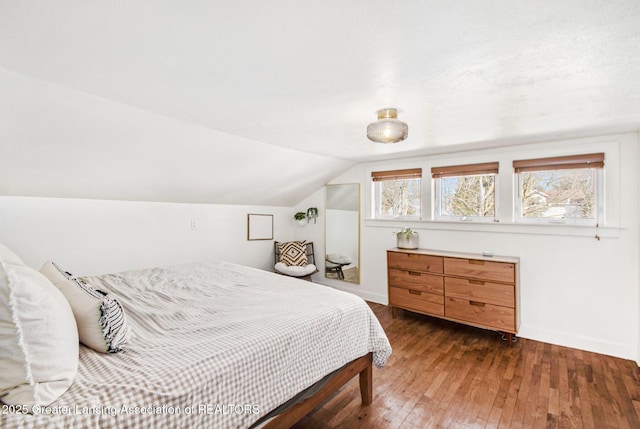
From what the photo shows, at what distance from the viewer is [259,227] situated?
4.84 m

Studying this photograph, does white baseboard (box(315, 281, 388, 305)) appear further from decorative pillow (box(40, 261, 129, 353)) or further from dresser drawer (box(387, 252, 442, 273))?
decorative pillow (box(40, 261, 129, 353))

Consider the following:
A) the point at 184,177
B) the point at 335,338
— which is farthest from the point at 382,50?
the point at 184,177

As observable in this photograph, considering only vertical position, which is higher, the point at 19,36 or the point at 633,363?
the point at 19,36

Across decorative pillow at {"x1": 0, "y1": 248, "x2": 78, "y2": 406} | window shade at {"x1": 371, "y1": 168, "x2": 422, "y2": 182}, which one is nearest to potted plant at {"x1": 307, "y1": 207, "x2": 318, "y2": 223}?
window shade at {"x1": 371, "y1": 168, "x2": 422, "y2": 182}

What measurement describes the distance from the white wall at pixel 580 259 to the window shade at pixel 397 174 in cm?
50

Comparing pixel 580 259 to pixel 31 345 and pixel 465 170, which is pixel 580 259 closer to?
pixel 465 170

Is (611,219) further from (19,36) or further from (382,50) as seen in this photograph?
(19,36)

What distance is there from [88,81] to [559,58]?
2.53 meters

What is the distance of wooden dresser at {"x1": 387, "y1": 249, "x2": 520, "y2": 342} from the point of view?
3.00 metres

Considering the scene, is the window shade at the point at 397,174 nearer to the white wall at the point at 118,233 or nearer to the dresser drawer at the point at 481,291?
the dresser drawer at the point at 481,291

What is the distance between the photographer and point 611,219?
288 cm

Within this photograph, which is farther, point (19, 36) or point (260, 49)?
point (260, 49)

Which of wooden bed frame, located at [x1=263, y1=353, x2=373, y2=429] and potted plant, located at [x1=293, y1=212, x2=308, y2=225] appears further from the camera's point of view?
potted plant, located at [x1=293, y1=212, x2=308, y2=225]

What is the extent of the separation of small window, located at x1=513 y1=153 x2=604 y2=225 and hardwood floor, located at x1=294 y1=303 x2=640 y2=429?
1342mm
